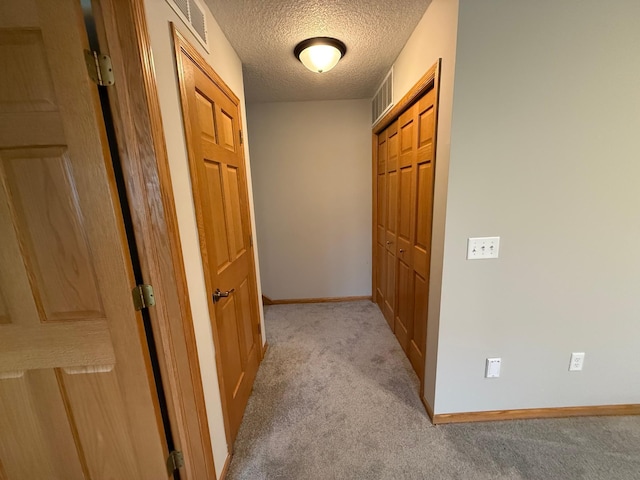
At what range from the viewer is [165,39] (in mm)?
949

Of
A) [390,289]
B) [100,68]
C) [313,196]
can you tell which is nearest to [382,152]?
[313,196]

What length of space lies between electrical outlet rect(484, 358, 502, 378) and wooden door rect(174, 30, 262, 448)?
1.50 meters

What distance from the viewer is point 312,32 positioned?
1564mm

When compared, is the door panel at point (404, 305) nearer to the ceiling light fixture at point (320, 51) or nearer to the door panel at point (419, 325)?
the door panel at point (419, 325)

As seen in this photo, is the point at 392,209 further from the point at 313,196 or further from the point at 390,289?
the point at 313,196

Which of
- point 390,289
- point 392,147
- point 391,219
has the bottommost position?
point 390,289

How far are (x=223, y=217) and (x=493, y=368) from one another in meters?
1.81

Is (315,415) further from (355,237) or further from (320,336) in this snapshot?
(355,237)

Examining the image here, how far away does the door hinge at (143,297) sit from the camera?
906mm

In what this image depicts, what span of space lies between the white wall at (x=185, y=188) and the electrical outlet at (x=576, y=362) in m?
2.02

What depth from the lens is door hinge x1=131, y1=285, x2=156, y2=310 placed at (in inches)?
35.7

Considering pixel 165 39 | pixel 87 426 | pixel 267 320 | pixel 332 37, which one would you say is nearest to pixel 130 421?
pixel 87 426

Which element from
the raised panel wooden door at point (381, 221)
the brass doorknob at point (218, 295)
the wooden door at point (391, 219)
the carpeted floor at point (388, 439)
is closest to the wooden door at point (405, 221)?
the wooden door at point (391, 219)

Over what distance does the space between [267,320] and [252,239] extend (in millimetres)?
1256
